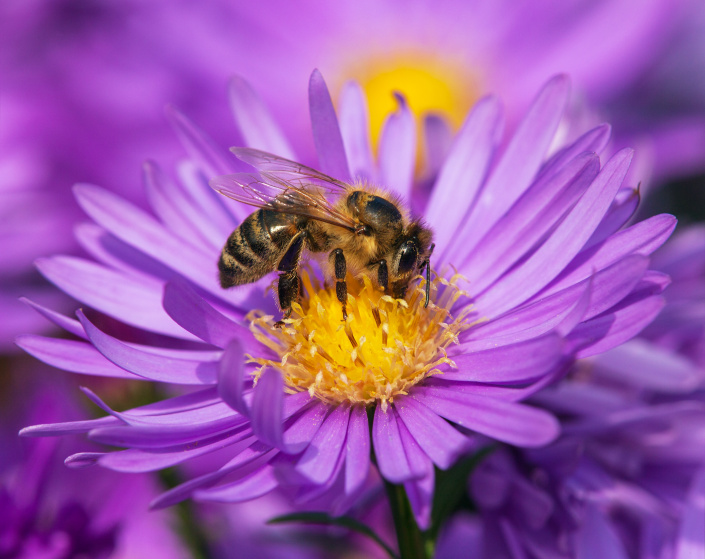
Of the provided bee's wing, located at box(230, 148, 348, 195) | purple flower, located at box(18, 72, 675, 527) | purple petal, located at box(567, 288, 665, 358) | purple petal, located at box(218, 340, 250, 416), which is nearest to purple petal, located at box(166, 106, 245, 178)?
purple flower, located at box(18, 72, 675, 527)

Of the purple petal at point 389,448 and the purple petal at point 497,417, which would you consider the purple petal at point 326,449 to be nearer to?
the purple petal at point 389,448

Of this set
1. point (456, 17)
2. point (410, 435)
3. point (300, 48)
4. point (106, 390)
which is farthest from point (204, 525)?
point (456, 17)

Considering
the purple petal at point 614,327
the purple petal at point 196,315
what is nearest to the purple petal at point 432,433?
the purple petal at point 614,327

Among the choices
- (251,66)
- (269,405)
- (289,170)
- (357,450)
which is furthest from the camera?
(251,66)

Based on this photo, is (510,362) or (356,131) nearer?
(510,362)

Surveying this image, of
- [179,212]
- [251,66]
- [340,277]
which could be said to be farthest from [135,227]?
[251,66]

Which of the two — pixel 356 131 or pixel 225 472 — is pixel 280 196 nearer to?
pixel 356 131
